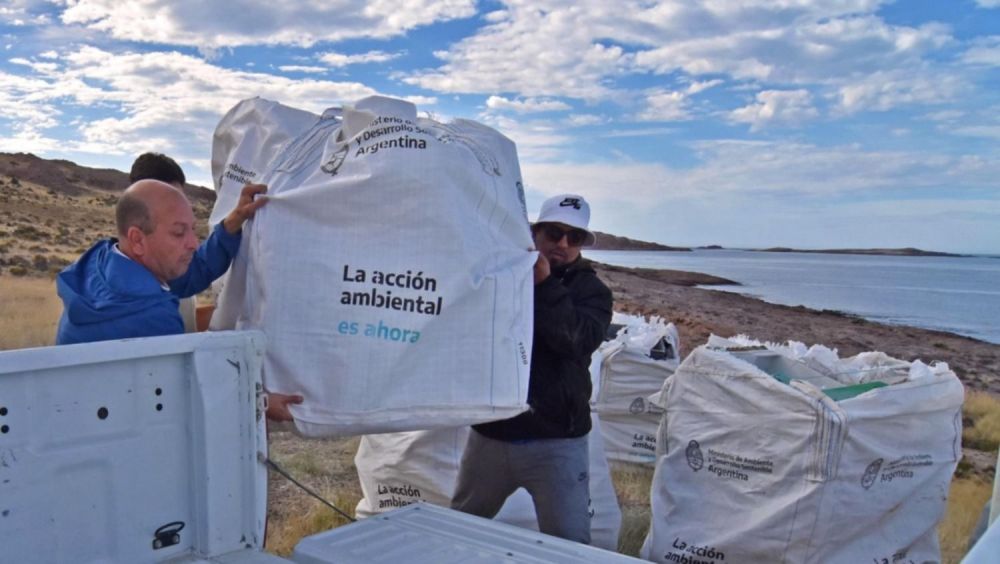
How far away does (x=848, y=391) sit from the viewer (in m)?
4.04

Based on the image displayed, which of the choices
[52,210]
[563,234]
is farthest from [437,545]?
[52,210]

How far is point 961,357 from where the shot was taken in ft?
68.3

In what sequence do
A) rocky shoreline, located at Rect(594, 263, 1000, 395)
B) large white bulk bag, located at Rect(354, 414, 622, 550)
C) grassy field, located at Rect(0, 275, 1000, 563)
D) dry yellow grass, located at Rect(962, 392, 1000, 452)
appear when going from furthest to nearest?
1. rocky shoreline, located at Rect(594, 263, 1000, 395)
2. dry yellow grass, located at Rect(962, 392, 1000, 452)
3. grassy field, located at Rect(0, 275, 1000, 563)
4. large white bulk bag, located at Rect(354, 414, 622, 550)

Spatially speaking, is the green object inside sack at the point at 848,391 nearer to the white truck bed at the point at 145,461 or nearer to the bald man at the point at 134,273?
the white truck bed at the point at 145,461

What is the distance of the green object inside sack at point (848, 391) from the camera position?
3.96 m

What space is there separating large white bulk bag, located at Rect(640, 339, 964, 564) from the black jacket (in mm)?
991

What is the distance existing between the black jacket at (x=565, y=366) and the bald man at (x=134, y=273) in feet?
3.90

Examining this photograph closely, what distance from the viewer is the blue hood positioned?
6.83 feet

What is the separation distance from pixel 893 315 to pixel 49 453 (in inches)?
1356

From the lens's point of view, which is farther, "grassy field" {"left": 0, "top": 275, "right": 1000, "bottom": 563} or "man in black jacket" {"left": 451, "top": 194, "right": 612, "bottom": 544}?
"grassy field" {"left": 0, "top": 275, "right": 1000, "bottom": 563}

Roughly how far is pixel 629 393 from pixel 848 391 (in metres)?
1.93

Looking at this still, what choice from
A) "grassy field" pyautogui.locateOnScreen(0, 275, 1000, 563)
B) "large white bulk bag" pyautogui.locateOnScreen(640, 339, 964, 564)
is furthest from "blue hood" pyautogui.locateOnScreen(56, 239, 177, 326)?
"large white bulk bag" pyautogui.locateOnScreen(640, 339, 964, 564)

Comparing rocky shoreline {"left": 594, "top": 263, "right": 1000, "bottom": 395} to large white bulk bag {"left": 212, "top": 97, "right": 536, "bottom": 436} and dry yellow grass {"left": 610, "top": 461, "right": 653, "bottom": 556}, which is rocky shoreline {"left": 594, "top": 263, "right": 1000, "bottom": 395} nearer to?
dry yellow grass {"left": 610, "top": 461, "right": 653, "bottom": 556}

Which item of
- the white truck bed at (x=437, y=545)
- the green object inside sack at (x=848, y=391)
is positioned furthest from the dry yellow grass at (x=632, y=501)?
the white truck bed at (x=437, y=545)
